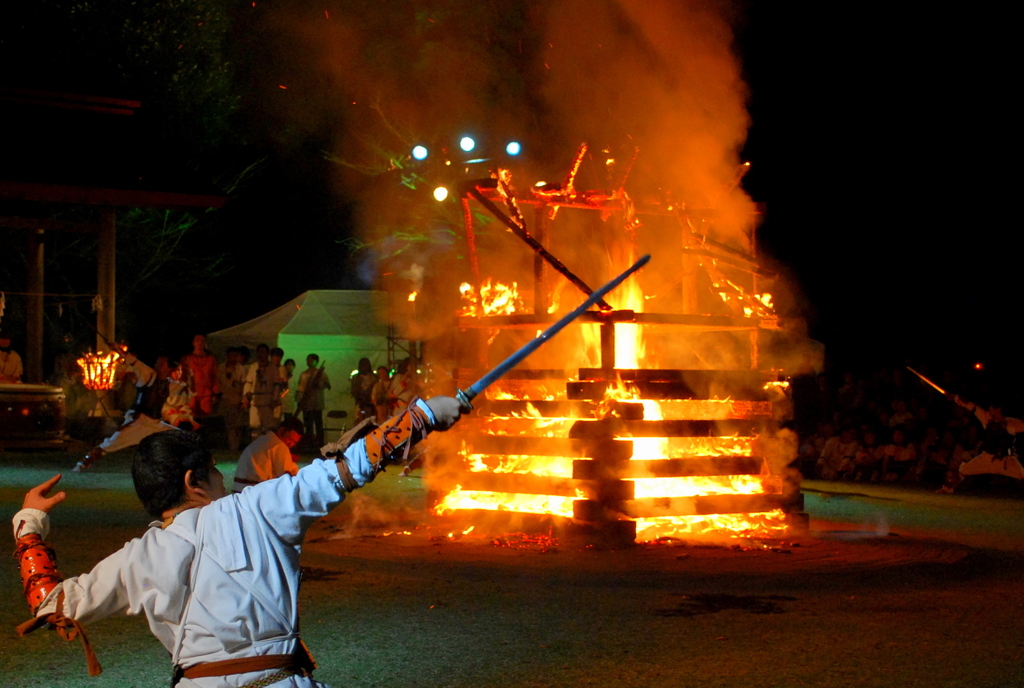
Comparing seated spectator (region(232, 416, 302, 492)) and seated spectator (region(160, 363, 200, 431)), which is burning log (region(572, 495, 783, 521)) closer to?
seated spectator (region(232, 416, 302, 492))

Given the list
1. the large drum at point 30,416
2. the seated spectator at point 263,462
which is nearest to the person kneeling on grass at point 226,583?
the seated spectator at point 263,462

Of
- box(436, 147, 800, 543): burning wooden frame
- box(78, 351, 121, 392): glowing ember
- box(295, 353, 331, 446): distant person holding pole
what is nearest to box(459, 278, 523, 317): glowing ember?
box(436, 147, 800, 543): burning wooden frame

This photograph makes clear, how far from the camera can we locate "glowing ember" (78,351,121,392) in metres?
15.4

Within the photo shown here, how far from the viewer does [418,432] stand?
9.75ft

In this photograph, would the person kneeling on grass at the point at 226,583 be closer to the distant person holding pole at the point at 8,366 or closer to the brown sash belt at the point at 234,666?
the brown sash belt at the point at 234,666

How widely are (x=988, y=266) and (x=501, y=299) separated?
42.7 feet

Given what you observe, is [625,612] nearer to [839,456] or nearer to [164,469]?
[164,469]

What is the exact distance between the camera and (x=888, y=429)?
17.1 m

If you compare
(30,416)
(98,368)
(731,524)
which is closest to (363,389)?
(98,368)

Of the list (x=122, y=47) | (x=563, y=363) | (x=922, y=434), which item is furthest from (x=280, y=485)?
(x=122, y=47)

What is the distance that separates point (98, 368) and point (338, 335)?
722 cm

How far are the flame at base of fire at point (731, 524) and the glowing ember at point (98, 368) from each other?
8876 mm

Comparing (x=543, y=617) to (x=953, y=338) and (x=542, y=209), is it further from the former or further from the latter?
(x=953, y=338)

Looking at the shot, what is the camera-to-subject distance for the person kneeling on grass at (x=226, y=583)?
280 centimetres
